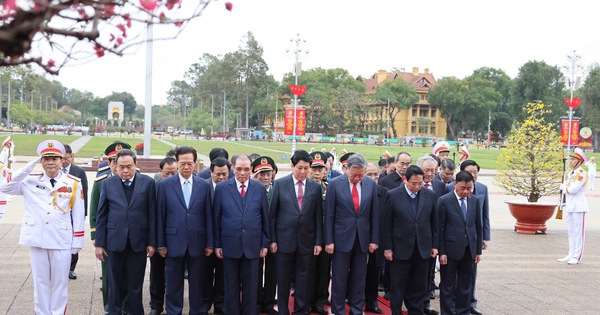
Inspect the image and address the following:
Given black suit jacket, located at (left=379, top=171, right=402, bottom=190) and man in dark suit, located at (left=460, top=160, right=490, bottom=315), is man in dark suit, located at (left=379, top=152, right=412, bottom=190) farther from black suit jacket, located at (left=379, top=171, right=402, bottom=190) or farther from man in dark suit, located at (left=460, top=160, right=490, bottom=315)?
man in dark suit, located at (left=460, top=160, right=490, bottom=315)

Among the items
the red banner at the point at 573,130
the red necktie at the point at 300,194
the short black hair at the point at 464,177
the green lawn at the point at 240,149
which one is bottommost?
the green lawn at the point at 240,149

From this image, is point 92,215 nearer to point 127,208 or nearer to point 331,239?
point 127,208

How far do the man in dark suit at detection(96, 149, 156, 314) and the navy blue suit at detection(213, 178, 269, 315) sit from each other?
0.66 meters

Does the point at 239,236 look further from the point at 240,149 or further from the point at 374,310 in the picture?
the point at 240,149

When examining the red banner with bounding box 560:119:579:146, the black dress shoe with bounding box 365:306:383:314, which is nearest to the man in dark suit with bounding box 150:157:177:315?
the black dress shoe with bounding box 365:306:383:314

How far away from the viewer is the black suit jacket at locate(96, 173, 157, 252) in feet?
18.1

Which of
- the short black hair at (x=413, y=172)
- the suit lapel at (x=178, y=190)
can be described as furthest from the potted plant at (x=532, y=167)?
the suit lapel at (x=178, y=190)

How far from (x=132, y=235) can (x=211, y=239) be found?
75cm

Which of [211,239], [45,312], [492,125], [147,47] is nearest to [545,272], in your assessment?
[211,239]

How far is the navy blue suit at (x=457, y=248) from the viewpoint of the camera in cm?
603

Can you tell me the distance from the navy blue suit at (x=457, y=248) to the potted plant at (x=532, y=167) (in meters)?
6.36

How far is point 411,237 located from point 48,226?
344 cm

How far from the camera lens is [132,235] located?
5.55 m

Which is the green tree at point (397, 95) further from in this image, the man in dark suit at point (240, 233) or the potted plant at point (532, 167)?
the man in dark suit at point (240, 233)
